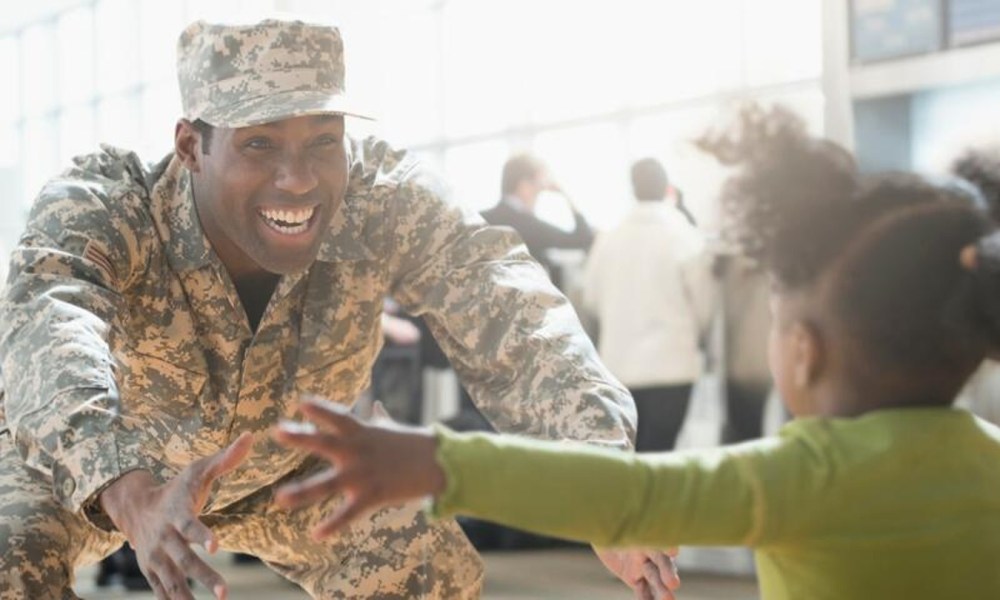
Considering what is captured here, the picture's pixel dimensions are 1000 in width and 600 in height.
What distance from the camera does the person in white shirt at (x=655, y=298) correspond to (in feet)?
22.7

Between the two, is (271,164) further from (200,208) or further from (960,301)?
(960,301)

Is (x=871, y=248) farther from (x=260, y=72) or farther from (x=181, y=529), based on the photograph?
(x=260, y=72)

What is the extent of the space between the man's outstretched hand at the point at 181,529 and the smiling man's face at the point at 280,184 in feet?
2.91

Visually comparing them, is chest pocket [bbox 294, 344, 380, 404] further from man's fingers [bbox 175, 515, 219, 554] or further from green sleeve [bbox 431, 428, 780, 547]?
green sleeve [bbox 431, 428, 780, 547]

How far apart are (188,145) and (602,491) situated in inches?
66.7

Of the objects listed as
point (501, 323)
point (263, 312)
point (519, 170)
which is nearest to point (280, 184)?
point (263, 312)

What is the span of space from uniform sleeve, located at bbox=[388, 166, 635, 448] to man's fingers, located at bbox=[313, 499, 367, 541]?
1009mm

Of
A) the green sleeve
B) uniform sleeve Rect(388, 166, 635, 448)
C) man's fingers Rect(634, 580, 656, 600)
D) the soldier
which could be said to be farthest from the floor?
the green sleeve

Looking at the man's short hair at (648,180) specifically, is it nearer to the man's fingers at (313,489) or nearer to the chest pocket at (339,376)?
the chest pocket at (339,376)

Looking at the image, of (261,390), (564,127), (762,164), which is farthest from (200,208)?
(564,127)

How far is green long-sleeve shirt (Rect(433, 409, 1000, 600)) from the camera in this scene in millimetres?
1787

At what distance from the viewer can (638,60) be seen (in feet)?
30.5

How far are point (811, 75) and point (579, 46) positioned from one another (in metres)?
→ 2.80

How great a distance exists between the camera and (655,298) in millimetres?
6914
